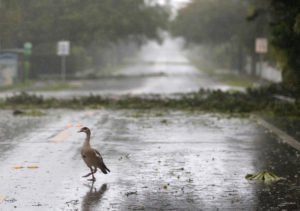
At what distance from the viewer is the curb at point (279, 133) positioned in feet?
61.1

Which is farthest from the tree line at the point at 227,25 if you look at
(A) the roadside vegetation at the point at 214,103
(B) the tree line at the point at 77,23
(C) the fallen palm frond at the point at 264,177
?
(C) the fallen palm frond at the point at 264,177

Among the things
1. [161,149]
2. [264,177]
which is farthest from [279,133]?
[264,177]

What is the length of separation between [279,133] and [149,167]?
7.55m

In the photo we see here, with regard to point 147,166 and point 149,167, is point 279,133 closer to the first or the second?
point 147,166

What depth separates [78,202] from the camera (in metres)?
10.9

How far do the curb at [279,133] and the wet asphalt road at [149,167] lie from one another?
0.30 m

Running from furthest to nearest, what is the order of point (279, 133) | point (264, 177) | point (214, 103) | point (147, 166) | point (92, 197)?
point (214, 103)
point (279, 133)
point (147, 166)
point (264, 177)
point (92, 197)

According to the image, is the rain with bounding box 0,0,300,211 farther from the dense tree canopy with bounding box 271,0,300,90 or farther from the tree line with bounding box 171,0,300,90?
the tree line with bounding box 171,0,300,90

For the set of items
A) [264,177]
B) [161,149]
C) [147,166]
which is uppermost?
[264,177]

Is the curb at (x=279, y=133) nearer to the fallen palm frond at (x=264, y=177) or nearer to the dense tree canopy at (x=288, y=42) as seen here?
the dense tree canopy at (x=288, y=42)

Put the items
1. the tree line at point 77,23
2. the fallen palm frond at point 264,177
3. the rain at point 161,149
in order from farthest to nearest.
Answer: the tree line at point 77,23 → the fallen palm frond at point 264,177 → the rain at point 161,149

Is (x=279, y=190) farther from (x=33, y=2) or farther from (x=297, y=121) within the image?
(x=33, y=2)

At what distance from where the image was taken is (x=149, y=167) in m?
14.6

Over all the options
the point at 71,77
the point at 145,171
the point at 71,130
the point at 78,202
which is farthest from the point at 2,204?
the point at 71,77
